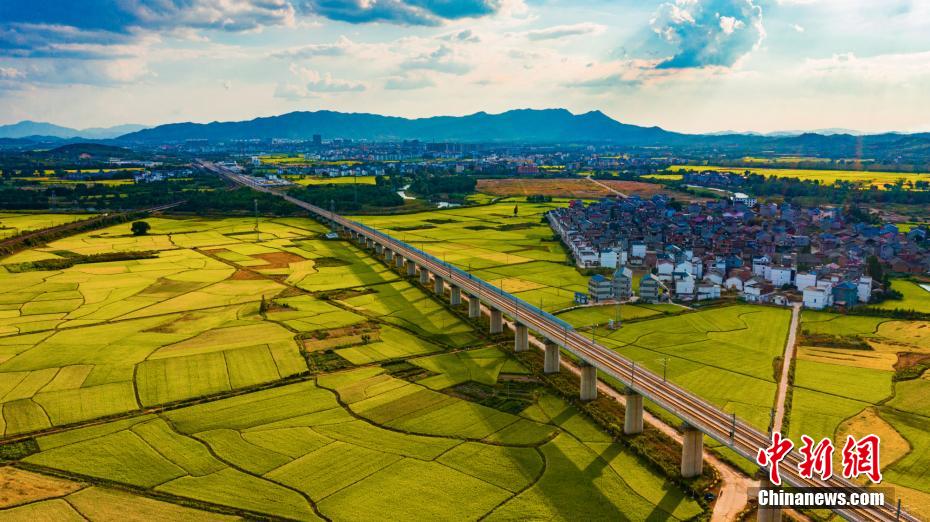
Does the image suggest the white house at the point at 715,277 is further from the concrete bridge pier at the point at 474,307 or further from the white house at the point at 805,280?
the concrete bridge pier at the point at 474,307

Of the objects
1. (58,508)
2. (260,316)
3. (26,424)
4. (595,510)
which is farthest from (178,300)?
(595,510)

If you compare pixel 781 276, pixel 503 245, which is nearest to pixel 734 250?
pixel 781 276

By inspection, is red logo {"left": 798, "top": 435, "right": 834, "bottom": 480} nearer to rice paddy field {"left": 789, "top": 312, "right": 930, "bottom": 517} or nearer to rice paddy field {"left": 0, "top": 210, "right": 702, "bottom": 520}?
rice paddy field {"left": 0, "top": 210, "right": 702, "bottom": 520}

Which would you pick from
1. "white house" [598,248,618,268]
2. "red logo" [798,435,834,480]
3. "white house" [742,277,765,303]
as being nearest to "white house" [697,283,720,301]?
"white house" [742,277,765,303]

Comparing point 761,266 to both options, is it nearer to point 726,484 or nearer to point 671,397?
point 671,397

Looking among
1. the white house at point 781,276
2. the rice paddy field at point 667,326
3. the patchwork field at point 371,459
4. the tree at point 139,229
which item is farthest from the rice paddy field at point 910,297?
the tree at point 139,229

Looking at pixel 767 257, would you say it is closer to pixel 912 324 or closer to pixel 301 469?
pixel 912 324
